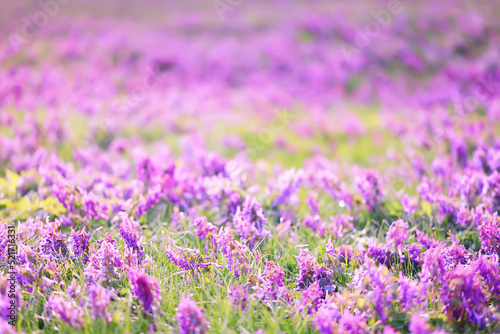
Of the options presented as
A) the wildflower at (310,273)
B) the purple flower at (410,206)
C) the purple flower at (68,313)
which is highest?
the purple flower at (68,313)

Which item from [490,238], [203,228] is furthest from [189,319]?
[490,238]

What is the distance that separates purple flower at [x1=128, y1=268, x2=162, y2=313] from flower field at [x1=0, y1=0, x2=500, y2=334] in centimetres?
1

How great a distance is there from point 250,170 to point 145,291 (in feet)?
11.5

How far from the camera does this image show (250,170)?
5.71m

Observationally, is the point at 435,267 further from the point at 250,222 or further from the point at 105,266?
the point at 105,266

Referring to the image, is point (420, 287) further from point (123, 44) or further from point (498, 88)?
point (123, 44)

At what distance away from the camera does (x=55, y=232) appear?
290cm

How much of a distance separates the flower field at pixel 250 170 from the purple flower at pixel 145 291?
1 centimetres

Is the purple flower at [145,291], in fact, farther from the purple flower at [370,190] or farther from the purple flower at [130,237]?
the purple flower at [370,190]

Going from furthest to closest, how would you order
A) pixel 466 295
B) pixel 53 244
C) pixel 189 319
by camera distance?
pixel 53 244 < pixel 466 295 < pixel 189 319

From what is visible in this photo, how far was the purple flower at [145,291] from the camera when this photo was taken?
232 centimetres

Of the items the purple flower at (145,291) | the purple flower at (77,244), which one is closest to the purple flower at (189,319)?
the purple flower at (145,291)

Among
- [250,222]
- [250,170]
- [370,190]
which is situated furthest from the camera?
[250,170]

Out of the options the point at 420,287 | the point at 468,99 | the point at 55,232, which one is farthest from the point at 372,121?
the point at 55,232
